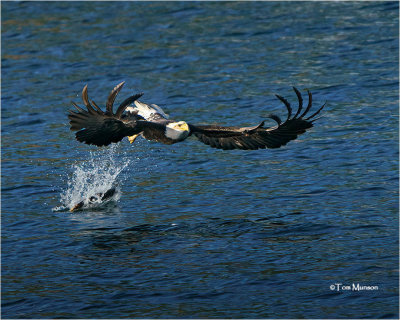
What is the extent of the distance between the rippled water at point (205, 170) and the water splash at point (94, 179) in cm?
6

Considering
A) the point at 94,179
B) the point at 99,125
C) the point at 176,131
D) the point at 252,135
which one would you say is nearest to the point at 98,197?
the point at 94,179

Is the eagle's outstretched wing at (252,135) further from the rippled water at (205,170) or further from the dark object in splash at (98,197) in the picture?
the dark object in splash at (98,197)

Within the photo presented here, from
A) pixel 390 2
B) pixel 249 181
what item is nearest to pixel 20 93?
pixel 249 181

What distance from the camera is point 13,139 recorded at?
50.9 feet

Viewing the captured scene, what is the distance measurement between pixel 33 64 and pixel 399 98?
8587 millimetres

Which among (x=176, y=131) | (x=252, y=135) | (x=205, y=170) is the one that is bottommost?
(x=205, y=170)

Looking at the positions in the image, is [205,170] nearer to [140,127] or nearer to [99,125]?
[140,127]

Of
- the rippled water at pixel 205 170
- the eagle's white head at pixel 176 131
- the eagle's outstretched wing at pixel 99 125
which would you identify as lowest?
the rippled water at pixel 205 170

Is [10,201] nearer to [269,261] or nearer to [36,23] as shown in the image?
[269,261]

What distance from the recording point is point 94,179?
1327 centimetres

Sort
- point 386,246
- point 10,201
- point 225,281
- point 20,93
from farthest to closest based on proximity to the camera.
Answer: point 20,93
point 10,201
point 386,246
point 225,281

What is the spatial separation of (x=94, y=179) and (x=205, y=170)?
1.69 metres

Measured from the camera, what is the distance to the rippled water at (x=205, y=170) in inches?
368

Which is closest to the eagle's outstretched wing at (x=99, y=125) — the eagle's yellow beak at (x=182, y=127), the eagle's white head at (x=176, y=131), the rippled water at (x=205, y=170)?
the eagle's white head at (x=176, y=131)
